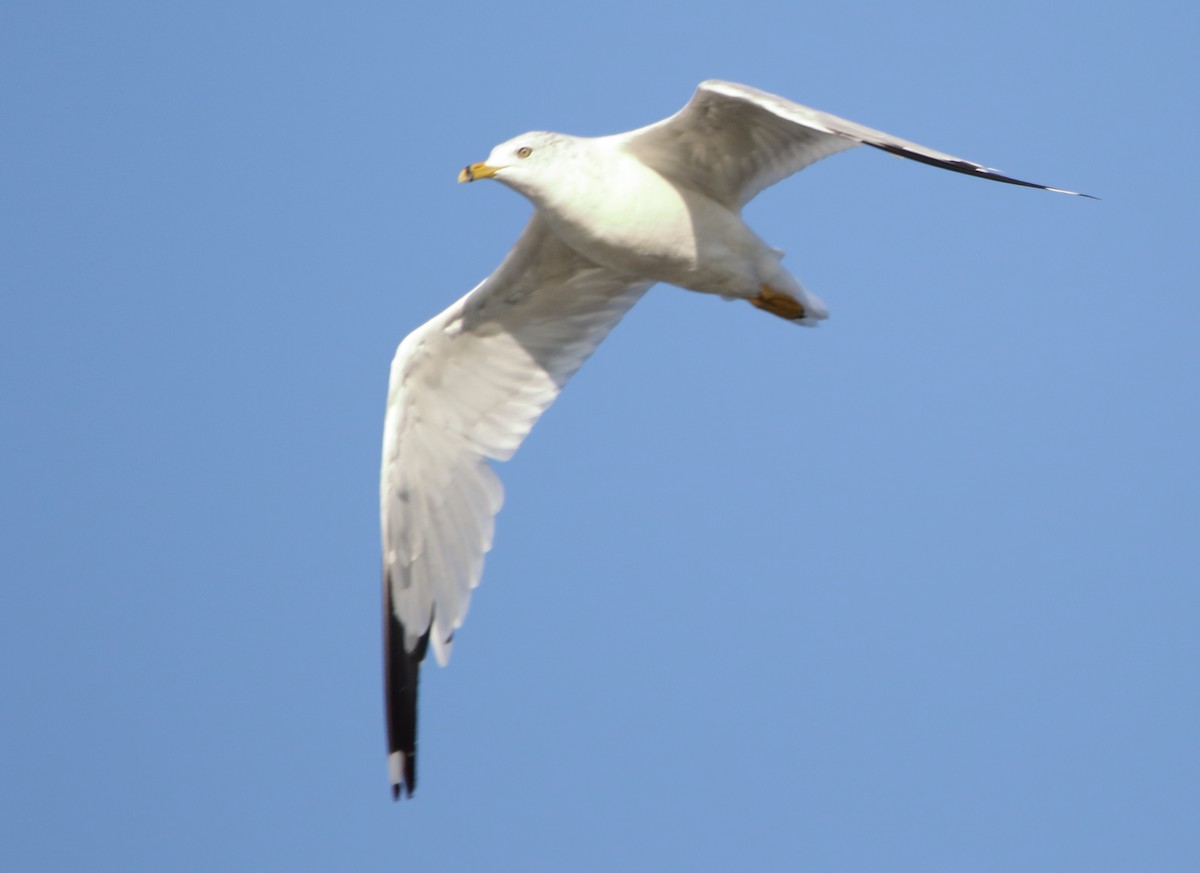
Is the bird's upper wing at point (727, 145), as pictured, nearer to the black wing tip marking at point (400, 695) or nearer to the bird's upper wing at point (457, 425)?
the bird's upper wing at point (457, 425)

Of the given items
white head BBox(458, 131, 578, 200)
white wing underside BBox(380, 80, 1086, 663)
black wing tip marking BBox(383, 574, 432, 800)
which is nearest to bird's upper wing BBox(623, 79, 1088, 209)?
white head BBox(458, 131, 578, 200)

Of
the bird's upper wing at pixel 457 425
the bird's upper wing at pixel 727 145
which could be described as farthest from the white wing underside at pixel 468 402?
the bird's upper wing at pixel 727 145

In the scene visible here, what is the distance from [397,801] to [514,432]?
7.38 ft

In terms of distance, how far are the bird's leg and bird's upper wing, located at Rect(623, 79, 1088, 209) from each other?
1.59 feet

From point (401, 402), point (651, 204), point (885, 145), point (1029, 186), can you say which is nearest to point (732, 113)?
point (651, 204)

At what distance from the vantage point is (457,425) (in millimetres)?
10695

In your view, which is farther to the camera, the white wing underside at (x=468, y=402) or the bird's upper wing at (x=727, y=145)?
the white wing underside at (x=468, y=402)

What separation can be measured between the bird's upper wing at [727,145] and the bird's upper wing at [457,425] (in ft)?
3.85

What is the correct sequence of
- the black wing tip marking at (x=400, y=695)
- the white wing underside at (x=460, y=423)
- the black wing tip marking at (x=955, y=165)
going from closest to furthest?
the black wing tip marking at (x=955, y=165) < the white wing underside at (x=460, y=423) < the black wing tip marking at (x=400, y=695)

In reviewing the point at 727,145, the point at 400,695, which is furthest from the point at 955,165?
the point at 400,695

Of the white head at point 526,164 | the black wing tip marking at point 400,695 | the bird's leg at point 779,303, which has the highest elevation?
the white head at point 526,164

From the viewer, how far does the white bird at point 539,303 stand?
30.2 ft

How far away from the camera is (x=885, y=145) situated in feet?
26.0

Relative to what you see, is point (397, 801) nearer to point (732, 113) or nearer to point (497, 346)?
point (497, 346)
